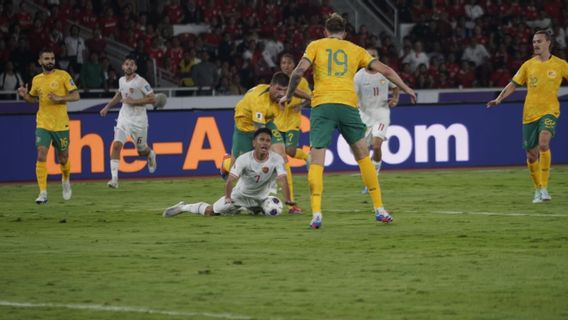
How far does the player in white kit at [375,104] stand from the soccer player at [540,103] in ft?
11.1

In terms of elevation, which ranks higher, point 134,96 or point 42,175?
point 134,96

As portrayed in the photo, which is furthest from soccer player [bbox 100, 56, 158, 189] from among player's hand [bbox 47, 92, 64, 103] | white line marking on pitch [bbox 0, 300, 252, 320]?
white line marking on pitch [bbox 0, 300, 252, 320]

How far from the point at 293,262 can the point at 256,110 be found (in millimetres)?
5900

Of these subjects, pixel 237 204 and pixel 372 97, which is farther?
pixel 372 97

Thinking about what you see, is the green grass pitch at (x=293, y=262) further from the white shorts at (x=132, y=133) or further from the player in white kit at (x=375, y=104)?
the white shorts at (x=132, y=133)

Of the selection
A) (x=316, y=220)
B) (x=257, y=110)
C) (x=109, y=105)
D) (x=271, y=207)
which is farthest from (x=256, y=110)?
(x=109, y=105)

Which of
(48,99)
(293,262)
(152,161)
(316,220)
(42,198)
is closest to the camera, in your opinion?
(293,262)

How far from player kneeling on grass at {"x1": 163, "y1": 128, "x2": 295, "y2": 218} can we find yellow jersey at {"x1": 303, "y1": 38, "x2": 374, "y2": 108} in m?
1.40

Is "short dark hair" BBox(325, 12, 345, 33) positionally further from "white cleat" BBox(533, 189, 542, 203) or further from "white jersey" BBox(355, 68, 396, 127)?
"white jersey" BBox(355, 68, 396, 127)

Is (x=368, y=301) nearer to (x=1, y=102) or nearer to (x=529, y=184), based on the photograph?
(x=529, y=184)

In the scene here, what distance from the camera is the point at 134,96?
73.3ft

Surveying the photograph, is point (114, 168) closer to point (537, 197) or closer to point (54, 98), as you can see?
point (54, 98)

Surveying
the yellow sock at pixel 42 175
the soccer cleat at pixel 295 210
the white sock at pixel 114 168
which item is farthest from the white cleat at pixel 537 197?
the white sock at pixel 114 168

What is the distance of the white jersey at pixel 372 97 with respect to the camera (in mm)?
20906
